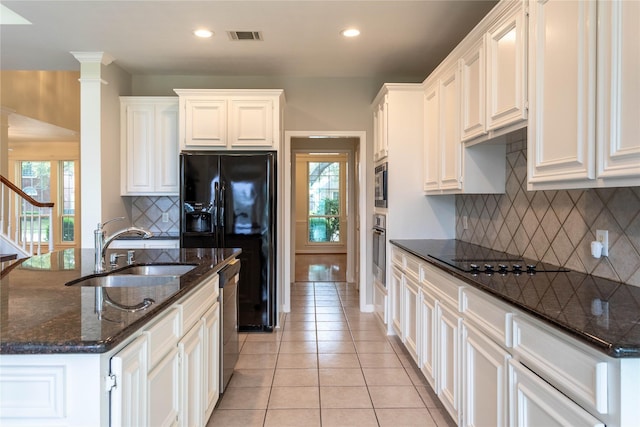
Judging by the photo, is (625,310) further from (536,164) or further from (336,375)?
(336,375)

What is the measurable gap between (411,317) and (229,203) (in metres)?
1.91

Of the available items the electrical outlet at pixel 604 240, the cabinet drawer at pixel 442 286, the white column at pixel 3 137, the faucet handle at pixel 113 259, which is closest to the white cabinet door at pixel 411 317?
the cabinet drawer at pixel 442 286

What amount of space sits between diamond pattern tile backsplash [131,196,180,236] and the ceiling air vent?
1.89m

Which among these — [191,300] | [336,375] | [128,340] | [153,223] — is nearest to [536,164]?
[191,300]

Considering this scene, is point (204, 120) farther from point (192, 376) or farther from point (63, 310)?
point (63, 310)

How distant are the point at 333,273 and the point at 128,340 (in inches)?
247

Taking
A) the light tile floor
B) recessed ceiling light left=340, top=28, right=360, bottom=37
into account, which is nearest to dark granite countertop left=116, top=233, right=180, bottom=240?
the light tile floor

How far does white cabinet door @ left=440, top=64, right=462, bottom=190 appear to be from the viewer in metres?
2.86

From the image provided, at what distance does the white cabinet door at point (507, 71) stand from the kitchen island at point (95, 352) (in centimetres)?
168

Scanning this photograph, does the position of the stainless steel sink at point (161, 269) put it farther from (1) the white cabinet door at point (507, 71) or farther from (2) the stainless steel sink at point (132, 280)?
(1) the white cabinet door at point (507, 71)

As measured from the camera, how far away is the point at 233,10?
3002mm

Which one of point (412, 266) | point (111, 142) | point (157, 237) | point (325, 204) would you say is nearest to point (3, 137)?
point (111, 142)

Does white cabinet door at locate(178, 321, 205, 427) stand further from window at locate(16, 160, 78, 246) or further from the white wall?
window at locate(16, 160, 78, 246)

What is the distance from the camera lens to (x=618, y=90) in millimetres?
1350
